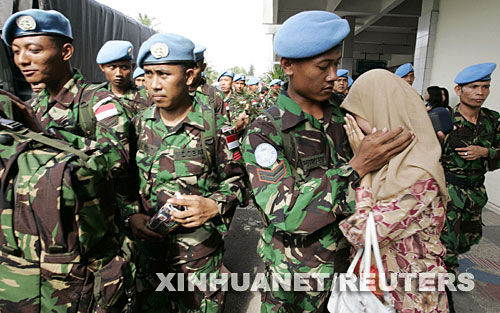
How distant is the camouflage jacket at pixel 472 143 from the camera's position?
280 centimetres

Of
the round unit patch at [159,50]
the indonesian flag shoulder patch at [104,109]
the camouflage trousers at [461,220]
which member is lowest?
the camouflage trousers at [461,220]

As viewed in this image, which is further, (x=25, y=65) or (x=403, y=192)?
(x=25, y=65)

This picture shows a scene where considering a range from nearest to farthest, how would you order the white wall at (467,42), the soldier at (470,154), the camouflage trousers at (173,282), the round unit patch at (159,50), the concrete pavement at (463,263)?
the round unit patch at (159,50)
the camouflage trousers at (173,282)
the concrete pavement at (463,263)
the soldier at (470,154)
the white wall at (467,42)

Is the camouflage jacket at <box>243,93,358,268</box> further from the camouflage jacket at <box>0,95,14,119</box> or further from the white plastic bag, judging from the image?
the camouflage jacket at <box>0,95,14,119</box>

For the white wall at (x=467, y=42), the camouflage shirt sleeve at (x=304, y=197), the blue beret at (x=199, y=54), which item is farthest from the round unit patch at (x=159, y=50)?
the white wall at (x=467, y=42)

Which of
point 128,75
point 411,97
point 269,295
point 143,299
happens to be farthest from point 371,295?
point 128,75

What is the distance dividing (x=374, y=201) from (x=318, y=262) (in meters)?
0.47

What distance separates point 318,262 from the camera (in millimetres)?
1441

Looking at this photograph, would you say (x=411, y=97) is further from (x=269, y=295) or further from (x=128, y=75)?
(x=128, y=75)

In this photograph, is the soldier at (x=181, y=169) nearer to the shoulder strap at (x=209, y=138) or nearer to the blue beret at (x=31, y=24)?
the shoulder strap at (x=209, y=138)

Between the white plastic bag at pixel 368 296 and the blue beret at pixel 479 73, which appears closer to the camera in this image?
the white plastic bag at pixel 368 296

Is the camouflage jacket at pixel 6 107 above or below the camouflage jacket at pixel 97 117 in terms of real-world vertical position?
above

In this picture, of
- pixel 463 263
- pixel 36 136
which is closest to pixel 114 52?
pixel 36 136

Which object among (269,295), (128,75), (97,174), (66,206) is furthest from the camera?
(128,75)
